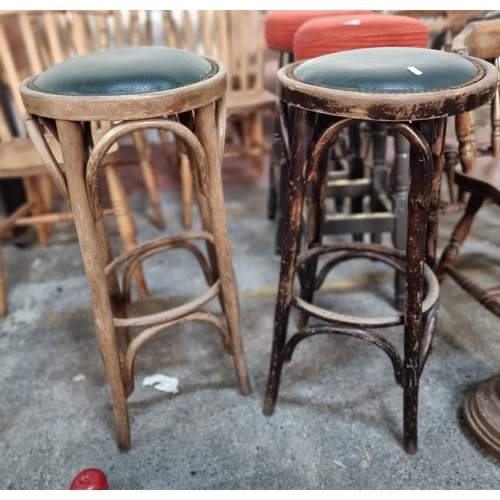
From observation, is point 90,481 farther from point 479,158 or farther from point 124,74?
point 479,158

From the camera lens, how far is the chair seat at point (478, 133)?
1.22 m

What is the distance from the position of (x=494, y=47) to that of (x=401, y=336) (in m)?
0.78

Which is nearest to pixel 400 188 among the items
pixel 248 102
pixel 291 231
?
pixel 291 231

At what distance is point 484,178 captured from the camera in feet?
3.60

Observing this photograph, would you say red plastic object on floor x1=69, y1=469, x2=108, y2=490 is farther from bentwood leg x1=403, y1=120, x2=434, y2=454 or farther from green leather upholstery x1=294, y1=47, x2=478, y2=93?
Answer: green leather upholstery x1=294, y1=47, x2=478, y2=93

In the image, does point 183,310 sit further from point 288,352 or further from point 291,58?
point 291,58

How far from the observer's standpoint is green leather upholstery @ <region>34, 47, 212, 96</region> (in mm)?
768

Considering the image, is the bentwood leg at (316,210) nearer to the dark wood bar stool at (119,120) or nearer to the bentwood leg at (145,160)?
the dark wood bar stool at (119,120)

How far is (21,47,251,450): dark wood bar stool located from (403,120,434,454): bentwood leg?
0.37 metres

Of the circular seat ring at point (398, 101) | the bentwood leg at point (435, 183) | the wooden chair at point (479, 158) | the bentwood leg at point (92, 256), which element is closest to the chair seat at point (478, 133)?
the wooden chair at point (479, 158)

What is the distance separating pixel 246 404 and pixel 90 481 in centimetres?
40

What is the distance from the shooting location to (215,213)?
951 millimetres

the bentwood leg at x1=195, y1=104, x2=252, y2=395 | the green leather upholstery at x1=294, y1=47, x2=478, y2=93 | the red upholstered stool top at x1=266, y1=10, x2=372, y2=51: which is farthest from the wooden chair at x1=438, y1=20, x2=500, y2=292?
the bentwood leg at x1=195, y1=104, x2=252, y2=395
